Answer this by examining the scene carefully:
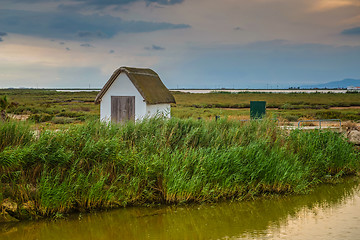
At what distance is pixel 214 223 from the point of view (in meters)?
10.9

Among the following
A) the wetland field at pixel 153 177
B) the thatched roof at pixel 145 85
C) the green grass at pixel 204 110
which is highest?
the thatched roof at pixel 145 85

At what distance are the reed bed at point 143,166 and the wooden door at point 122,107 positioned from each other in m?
4.52

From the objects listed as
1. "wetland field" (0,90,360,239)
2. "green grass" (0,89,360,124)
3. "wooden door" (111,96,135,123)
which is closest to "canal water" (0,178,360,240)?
"wetland field" (0,90,360,239)

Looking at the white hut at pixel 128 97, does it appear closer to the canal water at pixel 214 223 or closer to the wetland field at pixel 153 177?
the wetland field at pixel 153 177

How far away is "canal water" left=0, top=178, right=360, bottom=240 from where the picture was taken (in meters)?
9.92

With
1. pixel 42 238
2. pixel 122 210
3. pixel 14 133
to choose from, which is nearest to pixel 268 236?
pixel 122 210

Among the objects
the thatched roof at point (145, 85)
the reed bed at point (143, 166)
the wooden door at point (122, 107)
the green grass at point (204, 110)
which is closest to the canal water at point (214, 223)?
the reed bed at point (143, 166)

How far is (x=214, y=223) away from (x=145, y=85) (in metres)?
10.5

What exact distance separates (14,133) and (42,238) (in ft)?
12.6

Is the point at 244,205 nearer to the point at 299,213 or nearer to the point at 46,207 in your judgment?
the point at 299,213

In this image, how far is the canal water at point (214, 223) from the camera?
9922 millimetres

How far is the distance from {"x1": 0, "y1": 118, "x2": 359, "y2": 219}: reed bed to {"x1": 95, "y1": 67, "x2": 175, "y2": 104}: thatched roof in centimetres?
434

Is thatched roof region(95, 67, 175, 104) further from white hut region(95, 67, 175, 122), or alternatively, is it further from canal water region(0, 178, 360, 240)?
canal water region(0, 178, 360, 240)

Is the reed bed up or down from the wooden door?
down
